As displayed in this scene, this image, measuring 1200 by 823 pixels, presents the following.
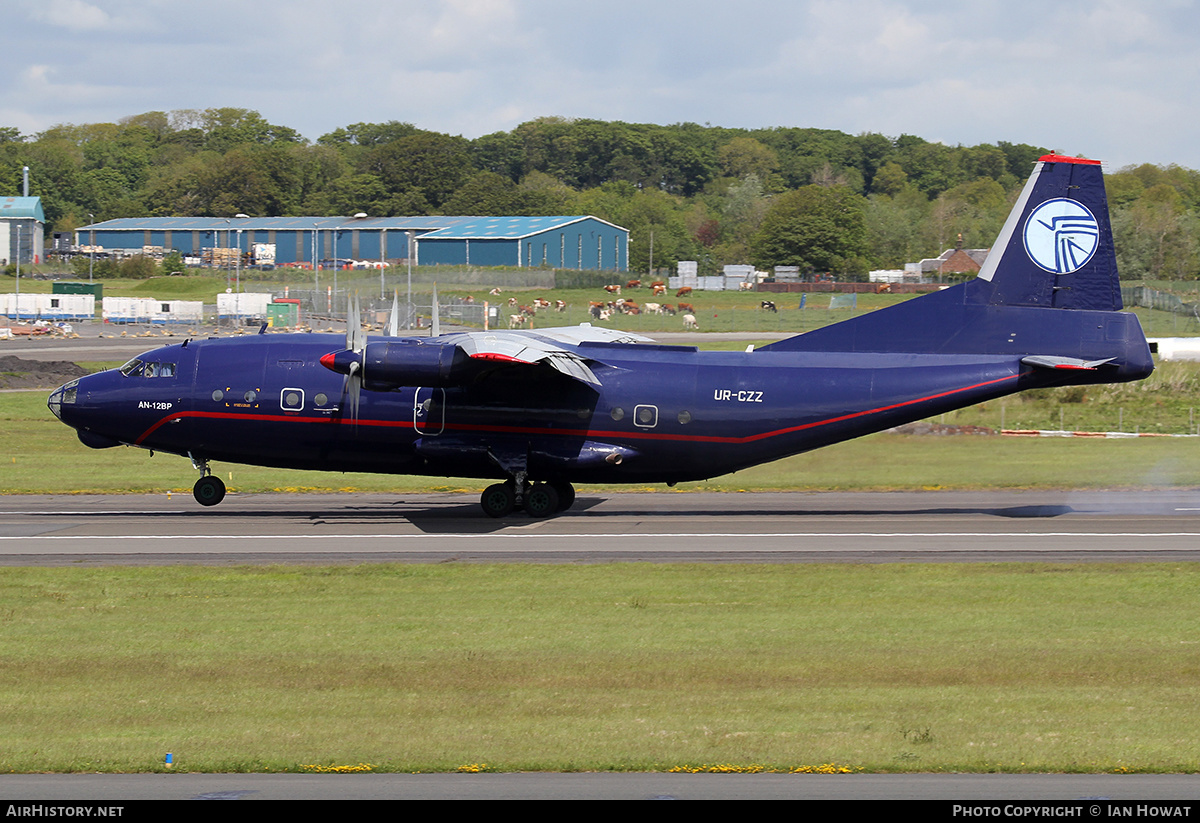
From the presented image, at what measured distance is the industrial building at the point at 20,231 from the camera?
15612 cm

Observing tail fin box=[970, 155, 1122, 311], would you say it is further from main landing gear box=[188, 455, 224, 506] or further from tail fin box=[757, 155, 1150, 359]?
main landing gear box=[188, 455, 224, 506]

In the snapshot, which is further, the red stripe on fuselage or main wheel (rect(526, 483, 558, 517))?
main wheel (rect(526, 483, 558, 517))

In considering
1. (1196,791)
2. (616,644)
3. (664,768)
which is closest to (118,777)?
(664,768)

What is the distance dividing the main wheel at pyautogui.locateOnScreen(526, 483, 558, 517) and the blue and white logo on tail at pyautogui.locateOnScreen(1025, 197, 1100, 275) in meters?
12.7

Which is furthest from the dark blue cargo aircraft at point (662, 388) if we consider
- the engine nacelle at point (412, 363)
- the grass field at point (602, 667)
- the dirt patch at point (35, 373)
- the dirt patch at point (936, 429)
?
the dirt patch at point (35, 373)

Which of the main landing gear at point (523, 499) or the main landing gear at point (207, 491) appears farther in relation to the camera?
the main landing gear at point (207, 491)

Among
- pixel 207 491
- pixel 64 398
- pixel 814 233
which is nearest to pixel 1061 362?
pixel 207 491

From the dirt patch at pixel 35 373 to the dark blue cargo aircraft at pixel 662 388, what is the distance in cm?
3253

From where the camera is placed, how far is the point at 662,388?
27656 mm

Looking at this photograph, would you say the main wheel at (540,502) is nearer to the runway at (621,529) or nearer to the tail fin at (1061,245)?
the runway at (621,529)

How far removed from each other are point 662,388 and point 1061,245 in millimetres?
9818

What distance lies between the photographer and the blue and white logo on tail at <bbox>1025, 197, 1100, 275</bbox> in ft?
88.9

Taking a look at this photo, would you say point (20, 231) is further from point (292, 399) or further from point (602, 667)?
point (602, 667)

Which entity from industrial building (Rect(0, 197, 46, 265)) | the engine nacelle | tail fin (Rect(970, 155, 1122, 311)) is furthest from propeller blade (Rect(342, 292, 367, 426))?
industrial building (Rect(0, 197, 46, 265))
